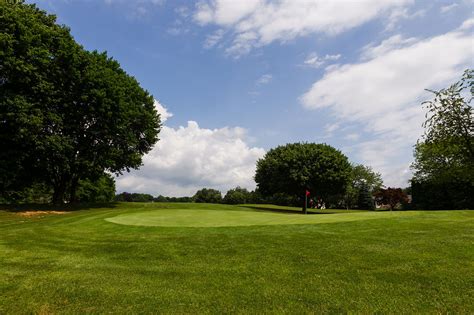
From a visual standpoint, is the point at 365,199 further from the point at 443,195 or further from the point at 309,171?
the point at 309,171

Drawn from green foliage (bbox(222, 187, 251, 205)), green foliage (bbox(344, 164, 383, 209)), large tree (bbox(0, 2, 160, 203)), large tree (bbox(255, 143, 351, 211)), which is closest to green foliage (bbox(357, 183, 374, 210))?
green foliage (bbox(344, 164, 383, 209))

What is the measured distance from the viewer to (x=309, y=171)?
53688mm

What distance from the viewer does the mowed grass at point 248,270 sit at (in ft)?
25.7

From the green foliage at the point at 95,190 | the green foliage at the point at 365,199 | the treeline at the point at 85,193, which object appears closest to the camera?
the treeline at the point at 85,193

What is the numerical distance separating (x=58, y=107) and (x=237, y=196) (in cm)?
13396

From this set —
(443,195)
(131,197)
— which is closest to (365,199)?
(443,195)

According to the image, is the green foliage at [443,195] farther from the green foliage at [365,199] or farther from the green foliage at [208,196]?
the green foliage at [208,196]

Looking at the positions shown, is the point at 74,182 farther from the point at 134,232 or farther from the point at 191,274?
the point at 191,274

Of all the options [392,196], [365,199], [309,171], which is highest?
[309,171]

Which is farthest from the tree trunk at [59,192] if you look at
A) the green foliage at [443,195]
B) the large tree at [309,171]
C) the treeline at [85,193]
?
the green foliage at [443,195]

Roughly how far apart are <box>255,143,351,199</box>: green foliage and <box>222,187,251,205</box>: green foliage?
101m

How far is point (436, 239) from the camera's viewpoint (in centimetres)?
1217

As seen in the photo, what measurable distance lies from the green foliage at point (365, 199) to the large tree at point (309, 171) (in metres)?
49.2

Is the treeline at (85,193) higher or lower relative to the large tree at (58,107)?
lower
